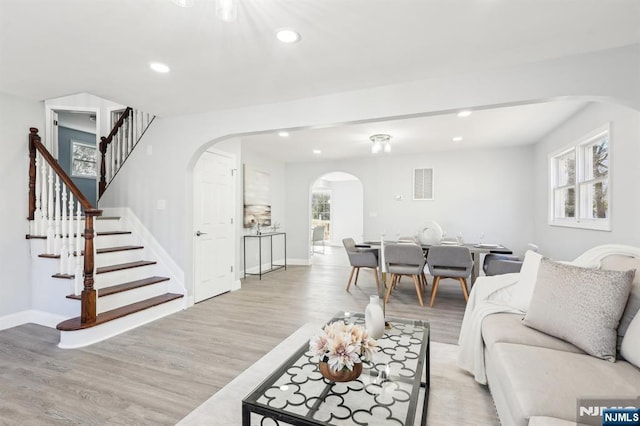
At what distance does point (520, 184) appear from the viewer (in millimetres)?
5594

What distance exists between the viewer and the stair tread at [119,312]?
2.77 m

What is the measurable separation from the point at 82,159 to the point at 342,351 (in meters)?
6.15

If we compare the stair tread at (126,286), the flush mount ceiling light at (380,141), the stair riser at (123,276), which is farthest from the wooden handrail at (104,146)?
the flush mount ceiling light at (380,141)

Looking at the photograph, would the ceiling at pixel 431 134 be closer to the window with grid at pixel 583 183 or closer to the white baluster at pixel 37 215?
the window with grid at pixel 583 183

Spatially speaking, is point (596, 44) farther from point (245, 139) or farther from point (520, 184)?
point (245, 139)

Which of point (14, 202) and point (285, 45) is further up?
point (285, 45)

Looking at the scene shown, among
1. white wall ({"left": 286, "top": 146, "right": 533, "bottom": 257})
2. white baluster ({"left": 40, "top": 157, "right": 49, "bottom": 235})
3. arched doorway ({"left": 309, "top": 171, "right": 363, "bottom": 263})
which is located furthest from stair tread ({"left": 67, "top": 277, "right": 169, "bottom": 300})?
arched doorway ({"left": 309, "top": 171, "right": 363, "bottom": 263})

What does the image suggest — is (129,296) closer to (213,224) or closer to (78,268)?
(78,268)

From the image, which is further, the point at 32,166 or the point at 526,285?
the point at 32,166

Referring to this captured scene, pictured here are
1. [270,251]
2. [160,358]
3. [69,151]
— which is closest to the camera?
[160,358]

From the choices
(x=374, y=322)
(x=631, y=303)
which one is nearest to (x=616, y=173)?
(x=631, y=303)

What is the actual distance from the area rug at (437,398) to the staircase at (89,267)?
65.3 inches

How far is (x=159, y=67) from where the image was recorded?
2559mm

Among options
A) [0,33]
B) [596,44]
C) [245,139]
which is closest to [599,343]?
[596,44]
